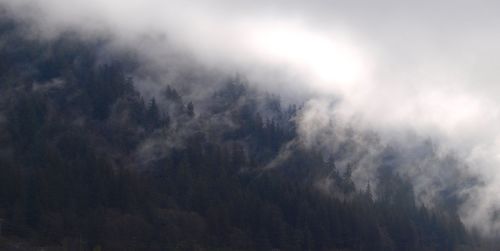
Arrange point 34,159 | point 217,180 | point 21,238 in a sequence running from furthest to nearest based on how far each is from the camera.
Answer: point 217,180
point 34,159
point 21,238

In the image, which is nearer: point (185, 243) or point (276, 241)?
point (185, 243)

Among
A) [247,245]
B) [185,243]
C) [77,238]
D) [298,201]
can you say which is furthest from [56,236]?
[298,201]

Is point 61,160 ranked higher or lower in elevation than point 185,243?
higher

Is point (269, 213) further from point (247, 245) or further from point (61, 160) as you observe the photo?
point (61, 160)

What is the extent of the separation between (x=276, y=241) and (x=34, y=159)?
61.2 meters

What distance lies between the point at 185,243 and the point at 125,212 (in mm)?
15328

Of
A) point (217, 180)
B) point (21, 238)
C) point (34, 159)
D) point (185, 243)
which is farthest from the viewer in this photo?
point (217, 180)

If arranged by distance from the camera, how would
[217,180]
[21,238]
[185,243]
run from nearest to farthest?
[21,238] < [185,243] < [217,180]

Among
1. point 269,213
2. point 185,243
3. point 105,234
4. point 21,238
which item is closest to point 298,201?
point 269,213

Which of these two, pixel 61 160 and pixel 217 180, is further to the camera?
pixel 217 180

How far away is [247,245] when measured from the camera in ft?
586

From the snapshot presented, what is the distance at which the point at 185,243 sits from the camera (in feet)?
554

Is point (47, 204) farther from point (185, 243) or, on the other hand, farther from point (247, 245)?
point (247, 245)

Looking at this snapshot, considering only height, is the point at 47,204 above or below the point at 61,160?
below
